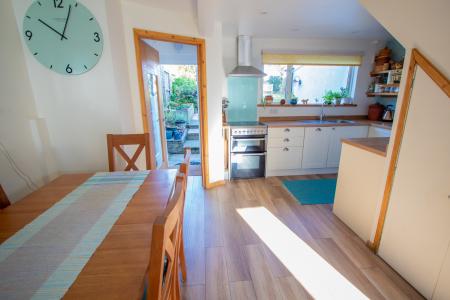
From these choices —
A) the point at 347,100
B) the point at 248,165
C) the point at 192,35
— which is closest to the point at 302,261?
the point at 248,165

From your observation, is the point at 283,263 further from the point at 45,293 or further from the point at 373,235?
the point at 45,293

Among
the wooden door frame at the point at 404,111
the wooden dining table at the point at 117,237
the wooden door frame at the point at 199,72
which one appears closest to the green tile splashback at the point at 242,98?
the wooden door frame at the point at 199,72

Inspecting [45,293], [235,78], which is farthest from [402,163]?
[235,78]

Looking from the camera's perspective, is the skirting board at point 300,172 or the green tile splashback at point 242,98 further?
the green tile splashback at point 242,98

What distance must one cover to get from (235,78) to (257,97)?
20.7 inches

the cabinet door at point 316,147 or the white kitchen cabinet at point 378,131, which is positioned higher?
the white kitchen cabinet at point 378,131

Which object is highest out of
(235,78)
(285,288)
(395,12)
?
(395,12)

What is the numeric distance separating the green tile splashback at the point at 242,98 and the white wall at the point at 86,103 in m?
1.96

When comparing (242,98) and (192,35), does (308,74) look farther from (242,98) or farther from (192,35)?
(192,35)

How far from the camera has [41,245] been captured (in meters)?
0.81

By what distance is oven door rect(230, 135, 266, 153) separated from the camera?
10.4 feet

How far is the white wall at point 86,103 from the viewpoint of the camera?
1.75 metres

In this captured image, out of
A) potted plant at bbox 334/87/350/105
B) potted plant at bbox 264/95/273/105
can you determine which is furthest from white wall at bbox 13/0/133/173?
potted plant at bbox 334/87/350/105

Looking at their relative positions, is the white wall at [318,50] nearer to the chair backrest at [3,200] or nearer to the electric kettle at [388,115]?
the electric kettle at [388,115]
